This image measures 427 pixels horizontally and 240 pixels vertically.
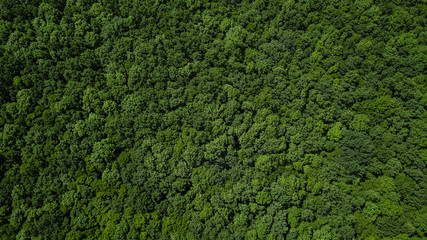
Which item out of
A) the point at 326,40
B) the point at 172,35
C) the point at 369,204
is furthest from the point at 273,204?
the point at 172,35

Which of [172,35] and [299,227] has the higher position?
[172,35]

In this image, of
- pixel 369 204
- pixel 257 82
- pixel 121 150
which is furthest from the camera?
pixel 257 82

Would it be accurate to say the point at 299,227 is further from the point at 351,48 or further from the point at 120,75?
the point at 120,75

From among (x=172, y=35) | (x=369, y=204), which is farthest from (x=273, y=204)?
(x=172, y=35)

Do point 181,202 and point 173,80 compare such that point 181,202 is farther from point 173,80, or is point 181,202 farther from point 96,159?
point 173,80

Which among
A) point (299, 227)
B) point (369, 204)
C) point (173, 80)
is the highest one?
point (173, 80)

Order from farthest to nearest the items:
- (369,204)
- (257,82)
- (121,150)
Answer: (257,82), (121,150), (369,204)

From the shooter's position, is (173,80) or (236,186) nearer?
(236,186)
